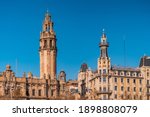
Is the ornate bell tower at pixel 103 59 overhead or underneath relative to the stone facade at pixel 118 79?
overhead

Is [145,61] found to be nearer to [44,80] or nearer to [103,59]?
[103,59]

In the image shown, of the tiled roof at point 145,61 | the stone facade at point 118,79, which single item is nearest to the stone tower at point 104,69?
the stone facade at point 118,79

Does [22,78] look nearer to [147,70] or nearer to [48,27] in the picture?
[48,27]

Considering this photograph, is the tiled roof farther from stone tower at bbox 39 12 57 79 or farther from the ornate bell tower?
stone tower at bbox 39 12 57 79

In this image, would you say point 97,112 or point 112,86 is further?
point 112,86

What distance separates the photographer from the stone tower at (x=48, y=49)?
12088 centimetres

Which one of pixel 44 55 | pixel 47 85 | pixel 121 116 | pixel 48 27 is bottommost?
pixel 121 116

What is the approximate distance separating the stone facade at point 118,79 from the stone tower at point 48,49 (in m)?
11.3

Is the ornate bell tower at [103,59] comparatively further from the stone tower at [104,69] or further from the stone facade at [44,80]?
the stone facade at [44,80]

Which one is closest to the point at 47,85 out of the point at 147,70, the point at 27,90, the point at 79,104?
the point at 27,90

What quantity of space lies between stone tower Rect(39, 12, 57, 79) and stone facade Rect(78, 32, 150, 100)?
11.3 metres

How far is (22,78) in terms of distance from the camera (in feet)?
367

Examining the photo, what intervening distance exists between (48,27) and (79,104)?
109 meters

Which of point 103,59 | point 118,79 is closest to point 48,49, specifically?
Result: point 103,59
